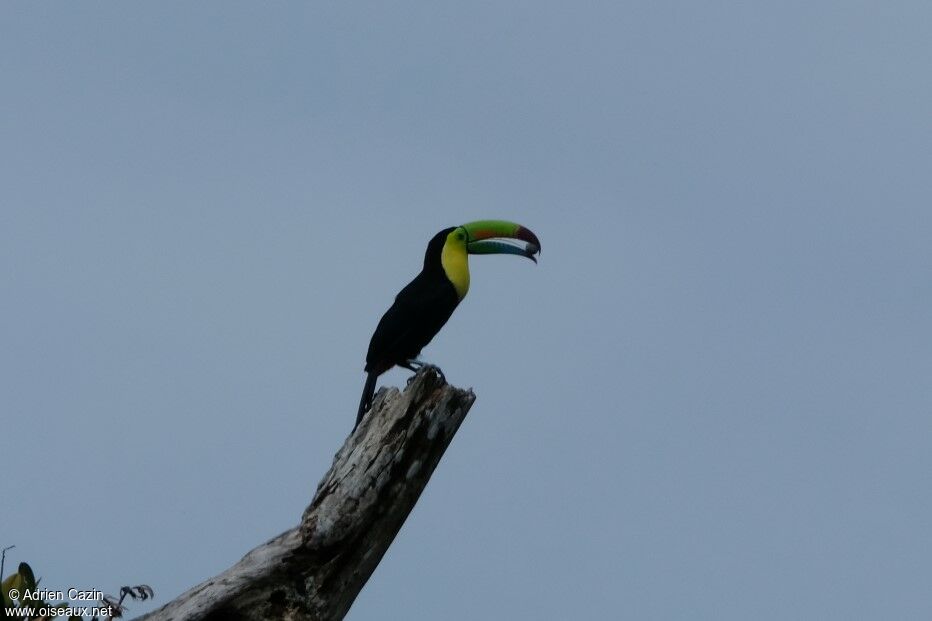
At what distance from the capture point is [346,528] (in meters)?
8.73

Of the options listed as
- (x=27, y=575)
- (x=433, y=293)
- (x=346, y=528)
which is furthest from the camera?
(x=433, y=293)

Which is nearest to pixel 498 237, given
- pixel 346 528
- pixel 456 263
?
pixel 456 263

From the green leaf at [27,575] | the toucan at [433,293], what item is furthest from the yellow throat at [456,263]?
the green leaf at [27,575]

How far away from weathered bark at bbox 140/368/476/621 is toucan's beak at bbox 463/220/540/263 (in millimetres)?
5028

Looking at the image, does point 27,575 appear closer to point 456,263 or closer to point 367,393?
point 367,393

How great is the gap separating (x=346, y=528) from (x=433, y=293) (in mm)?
4850

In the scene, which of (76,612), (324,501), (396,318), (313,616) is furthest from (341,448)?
(396,318)

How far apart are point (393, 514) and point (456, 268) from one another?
5.12 meters

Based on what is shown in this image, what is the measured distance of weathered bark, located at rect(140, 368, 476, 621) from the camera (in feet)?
28.0

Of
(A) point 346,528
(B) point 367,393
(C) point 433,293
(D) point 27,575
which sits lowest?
(D) point 27,575

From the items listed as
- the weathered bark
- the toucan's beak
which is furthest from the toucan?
the weathered bark

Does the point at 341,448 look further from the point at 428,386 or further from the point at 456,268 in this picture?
the point at 456,268

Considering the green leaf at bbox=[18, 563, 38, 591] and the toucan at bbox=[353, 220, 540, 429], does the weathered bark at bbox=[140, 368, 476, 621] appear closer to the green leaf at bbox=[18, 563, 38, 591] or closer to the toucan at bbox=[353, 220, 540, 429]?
the green leaf at bbox=[18, 563, 38, 591]

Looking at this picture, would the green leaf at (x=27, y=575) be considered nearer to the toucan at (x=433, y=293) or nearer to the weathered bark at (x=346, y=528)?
the weathered bark at (x=346, y=528)
